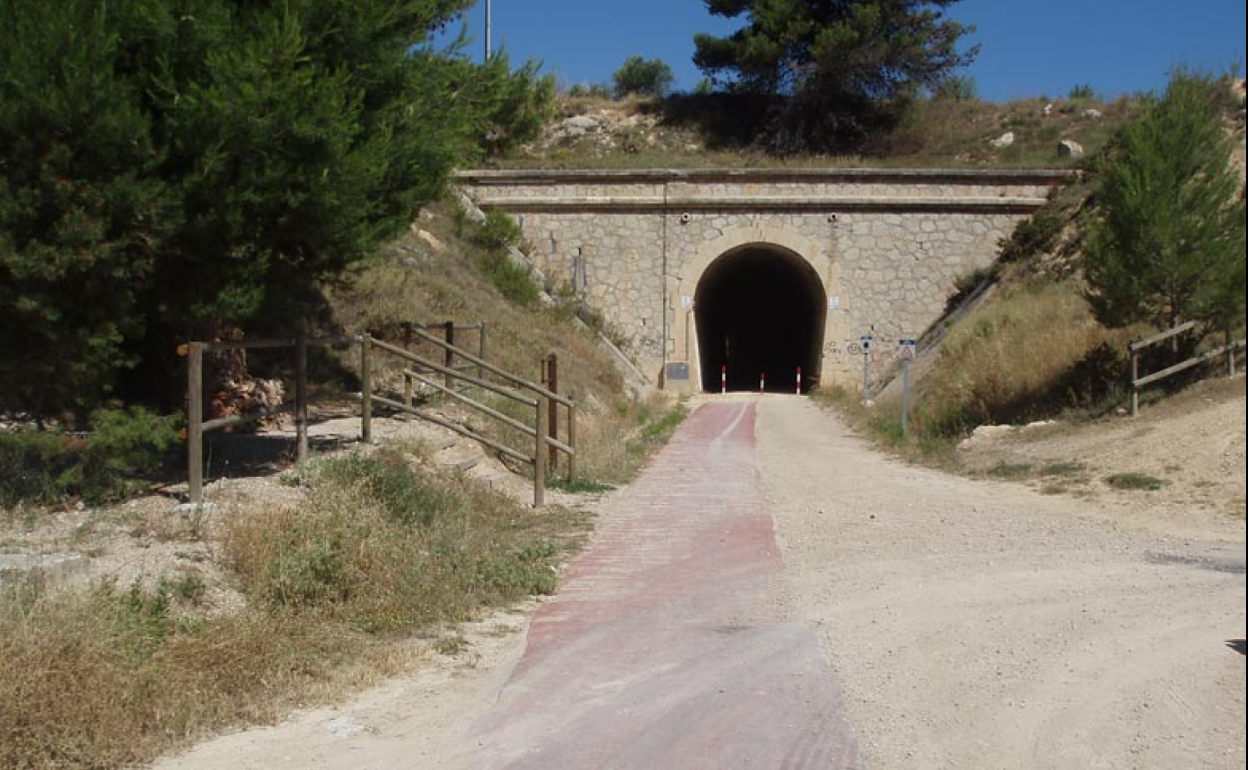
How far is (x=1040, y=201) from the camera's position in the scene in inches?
1184

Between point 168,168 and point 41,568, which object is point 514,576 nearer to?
point 41,568

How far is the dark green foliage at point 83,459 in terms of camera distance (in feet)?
27.8

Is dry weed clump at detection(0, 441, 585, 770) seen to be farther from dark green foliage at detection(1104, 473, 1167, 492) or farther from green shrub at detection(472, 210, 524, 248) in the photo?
green shrub at detection(472, 210, 524, 248)

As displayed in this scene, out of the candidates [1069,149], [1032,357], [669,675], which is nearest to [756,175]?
[1069,149]

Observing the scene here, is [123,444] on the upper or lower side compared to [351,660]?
upper

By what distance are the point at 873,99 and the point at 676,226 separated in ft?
36.1

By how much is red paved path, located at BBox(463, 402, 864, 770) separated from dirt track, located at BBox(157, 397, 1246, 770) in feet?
0.60

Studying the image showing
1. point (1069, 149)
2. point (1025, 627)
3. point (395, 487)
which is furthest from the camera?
point (1069, 149)

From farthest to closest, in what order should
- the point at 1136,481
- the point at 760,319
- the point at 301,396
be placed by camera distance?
the point at 760,319 < the point at 1136,481 < the point at 301,396

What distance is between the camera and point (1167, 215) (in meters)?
15.0

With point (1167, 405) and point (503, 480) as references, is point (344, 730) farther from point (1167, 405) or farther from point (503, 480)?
point (1167, 405)

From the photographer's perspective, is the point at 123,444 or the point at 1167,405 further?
the point at 1167,405

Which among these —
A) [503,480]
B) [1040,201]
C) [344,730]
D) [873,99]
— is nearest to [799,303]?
[873,99]

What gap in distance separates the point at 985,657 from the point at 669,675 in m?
1.82
